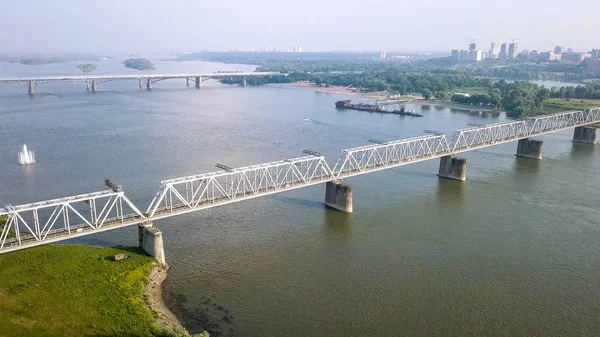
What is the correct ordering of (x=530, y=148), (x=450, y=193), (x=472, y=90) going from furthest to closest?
(x=472, y=90) < (x=530, y=148) < (x=450, y=193)

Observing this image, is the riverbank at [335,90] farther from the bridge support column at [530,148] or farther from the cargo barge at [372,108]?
the bridge support column at [530,148]

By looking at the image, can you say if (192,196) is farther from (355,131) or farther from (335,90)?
(335,90)

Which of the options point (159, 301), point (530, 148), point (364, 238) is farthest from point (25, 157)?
point (530, 148)

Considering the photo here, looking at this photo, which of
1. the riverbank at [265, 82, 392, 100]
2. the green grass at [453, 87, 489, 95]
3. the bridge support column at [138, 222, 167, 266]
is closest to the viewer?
the bridge support column at [138, 222, 167, 266]

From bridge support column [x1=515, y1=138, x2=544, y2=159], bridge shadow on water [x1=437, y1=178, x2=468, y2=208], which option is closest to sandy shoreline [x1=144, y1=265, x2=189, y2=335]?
bridge shadow on water [x1=437, y1=178, x2=468, y2=208]

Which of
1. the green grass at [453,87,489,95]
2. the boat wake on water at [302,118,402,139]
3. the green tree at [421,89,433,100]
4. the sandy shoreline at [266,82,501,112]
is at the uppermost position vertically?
the green grass at [453,87,489,95]

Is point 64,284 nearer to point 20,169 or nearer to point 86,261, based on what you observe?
point 86,261

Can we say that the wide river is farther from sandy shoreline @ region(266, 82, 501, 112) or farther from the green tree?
the green tree
